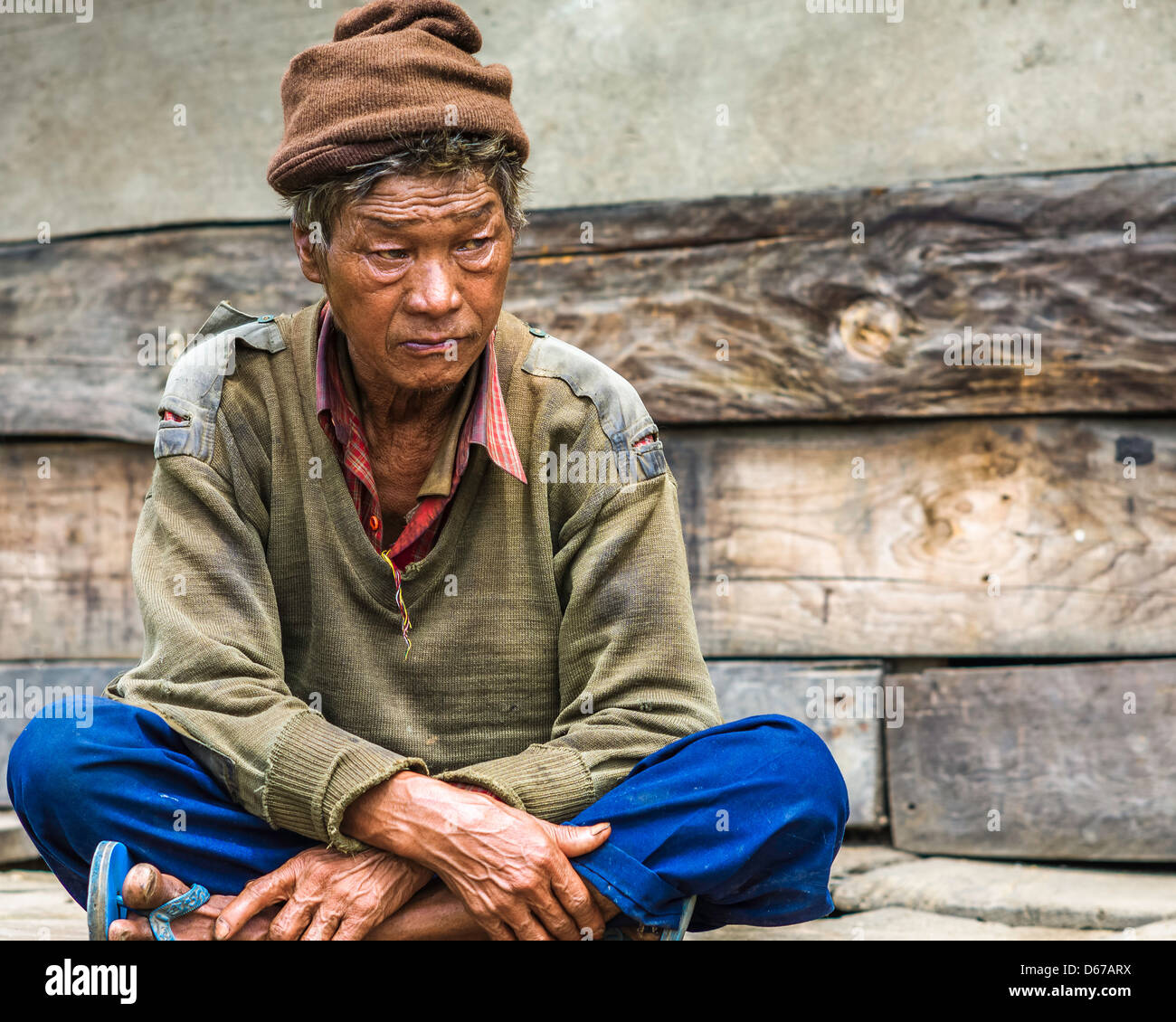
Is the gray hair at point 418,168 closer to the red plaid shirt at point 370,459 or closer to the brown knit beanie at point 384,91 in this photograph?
the brown knit beanie at point 384,91

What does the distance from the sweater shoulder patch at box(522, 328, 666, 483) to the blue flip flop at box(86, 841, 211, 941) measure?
97 centimetres

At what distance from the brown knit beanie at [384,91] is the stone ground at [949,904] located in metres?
1.54

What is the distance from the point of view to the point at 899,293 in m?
3.01

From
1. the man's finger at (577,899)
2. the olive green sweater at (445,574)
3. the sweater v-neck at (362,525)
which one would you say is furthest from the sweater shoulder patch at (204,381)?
the man's finger at (577,899)

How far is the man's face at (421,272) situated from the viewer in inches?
80.7

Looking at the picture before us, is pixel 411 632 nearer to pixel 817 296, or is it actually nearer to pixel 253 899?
pixel 253 899

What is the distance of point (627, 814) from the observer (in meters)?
1.96

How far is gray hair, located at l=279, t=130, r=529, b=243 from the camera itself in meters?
2.05

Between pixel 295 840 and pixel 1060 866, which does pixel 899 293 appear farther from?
pixel 295 840

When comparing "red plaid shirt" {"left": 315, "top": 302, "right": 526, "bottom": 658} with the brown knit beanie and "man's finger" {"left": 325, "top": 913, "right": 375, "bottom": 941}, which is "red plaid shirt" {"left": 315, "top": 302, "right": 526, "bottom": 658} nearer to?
the brown knit beanie

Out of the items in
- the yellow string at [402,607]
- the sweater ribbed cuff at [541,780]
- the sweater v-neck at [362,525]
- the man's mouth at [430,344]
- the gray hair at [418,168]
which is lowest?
the sweater ribbed cuff at [541,780]

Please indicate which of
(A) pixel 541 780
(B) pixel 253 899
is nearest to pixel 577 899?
(A) pixel 541 780

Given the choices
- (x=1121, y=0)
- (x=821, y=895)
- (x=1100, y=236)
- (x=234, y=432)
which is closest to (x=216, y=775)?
(x=234, y=432)

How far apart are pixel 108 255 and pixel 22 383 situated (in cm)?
41
